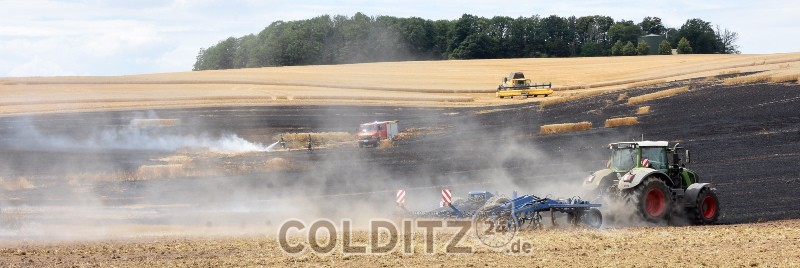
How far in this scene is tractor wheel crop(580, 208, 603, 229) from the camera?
24266mm

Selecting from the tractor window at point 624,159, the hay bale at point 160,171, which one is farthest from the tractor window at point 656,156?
the hay bale at point 160,171

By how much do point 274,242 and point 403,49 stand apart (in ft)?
398

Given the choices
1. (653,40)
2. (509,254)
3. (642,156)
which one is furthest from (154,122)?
(653,40)

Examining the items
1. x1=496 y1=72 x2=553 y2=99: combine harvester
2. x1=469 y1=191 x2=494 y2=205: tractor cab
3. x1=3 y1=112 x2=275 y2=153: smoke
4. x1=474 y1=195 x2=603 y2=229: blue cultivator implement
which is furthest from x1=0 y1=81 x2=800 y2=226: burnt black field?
x1=496 y1=72 x2=553 y2=99: combine harvester

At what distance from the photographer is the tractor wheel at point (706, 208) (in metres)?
25.2

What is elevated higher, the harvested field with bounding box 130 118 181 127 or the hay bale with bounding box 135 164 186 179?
the harvested field with bounding box 130 118 181 127

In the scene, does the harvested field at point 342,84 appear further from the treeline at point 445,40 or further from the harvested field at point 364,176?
the treeline at point 445,40

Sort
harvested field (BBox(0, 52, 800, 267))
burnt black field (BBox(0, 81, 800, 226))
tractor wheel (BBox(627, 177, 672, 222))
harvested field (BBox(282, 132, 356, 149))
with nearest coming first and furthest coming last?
harvested field (BBox(0, 52, 800, 267)) → tractor wheel (BBox(627, 177, 672, 222)) → burnt black field (BBox(0, 81, 800, 226)) → harvested field (BBox(282, 132, 356, 149))

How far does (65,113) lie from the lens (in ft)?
216

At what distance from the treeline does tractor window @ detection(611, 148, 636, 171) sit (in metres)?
107

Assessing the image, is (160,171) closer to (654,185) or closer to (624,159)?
(624,159)

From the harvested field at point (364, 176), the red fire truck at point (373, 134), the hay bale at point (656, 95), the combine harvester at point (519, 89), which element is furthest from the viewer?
the combine harvester at point (519, 89)

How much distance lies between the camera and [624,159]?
26.0 metres

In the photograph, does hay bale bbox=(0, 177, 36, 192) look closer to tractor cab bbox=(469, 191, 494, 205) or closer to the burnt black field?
the burnt black field
